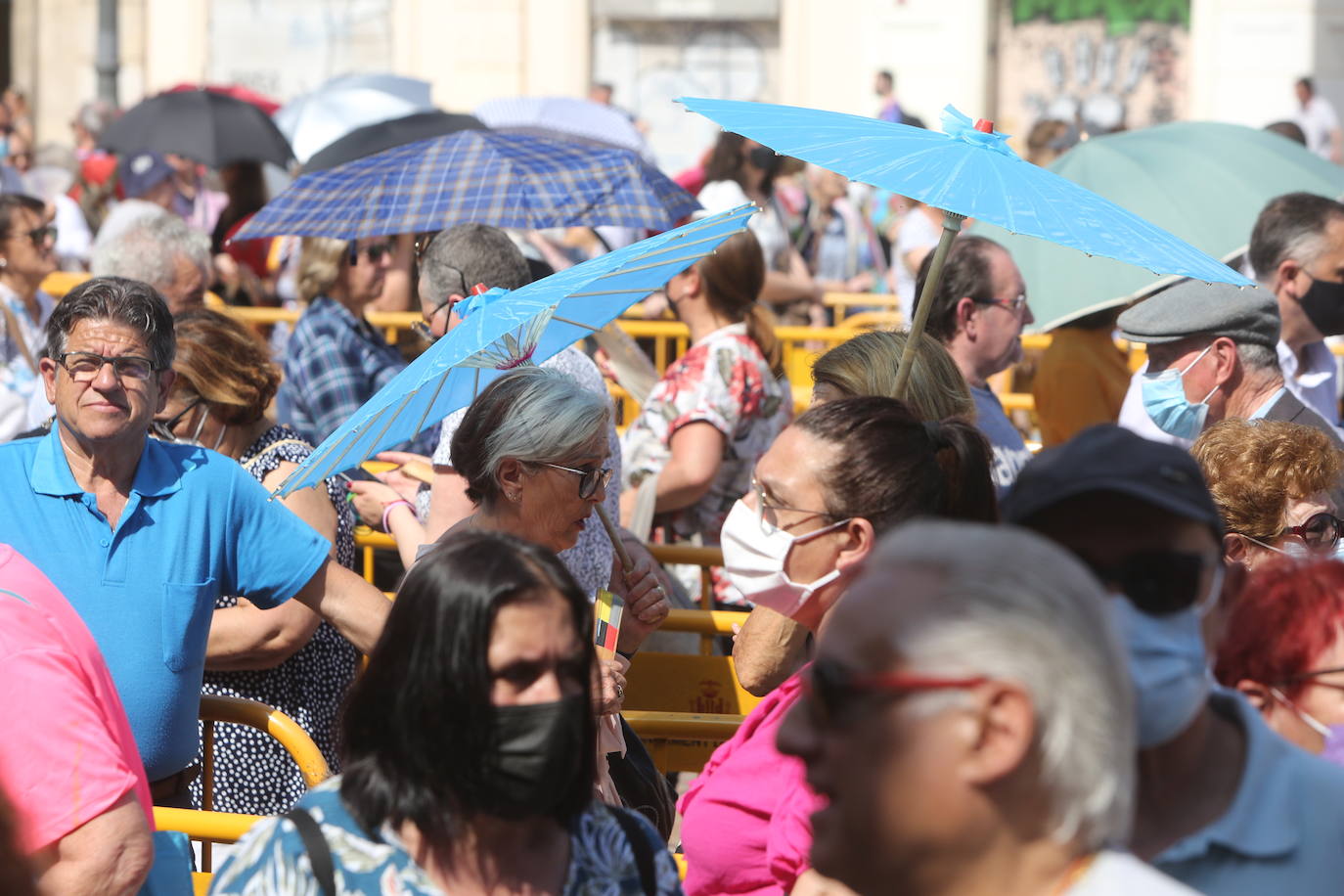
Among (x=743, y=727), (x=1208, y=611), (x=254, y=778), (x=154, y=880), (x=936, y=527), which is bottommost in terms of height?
(x=254, y=778)

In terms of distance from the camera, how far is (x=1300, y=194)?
5.79 m

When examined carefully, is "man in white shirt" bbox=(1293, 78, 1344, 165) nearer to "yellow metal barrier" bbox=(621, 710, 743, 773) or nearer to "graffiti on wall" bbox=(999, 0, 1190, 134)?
"graffiti on wall" bbox=(999, 0, 1190, 134)

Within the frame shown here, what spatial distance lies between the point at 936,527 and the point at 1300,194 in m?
4.29

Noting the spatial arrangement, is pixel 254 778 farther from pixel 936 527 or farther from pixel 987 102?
pixel 987 102

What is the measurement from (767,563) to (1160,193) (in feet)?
12.6

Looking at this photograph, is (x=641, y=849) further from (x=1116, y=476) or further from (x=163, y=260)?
(x=163, y=260)

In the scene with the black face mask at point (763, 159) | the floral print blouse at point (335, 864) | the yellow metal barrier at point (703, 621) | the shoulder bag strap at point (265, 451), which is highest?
the black face mask at point (763, 159)

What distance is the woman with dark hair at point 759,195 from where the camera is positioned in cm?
957

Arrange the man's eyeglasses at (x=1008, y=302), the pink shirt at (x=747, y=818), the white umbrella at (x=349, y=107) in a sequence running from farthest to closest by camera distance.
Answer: the white umbrella at (x=349, y=107) < the man's eyeglasses at (x=1008, y=302) < the pink shirt at (x=747, y=818)

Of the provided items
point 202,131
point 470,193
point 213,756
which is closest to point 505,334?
point 213,756

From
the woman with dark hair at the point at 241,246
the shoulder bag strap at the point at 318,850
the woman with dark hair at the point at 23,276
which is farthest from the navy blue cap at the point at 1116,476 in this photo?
the woman with dark hair at the point at 241,246

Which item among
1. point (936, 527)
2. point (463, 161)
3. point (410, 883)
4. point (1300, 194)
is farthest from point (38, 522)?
point (1300, 194)

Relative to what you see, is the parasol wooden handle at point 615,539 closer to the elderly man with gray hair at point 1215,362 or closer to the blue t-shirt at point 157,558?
the blue t-shirt at point 157,558

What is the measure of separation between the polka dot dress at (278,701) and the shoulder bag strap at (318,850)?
197 cm
